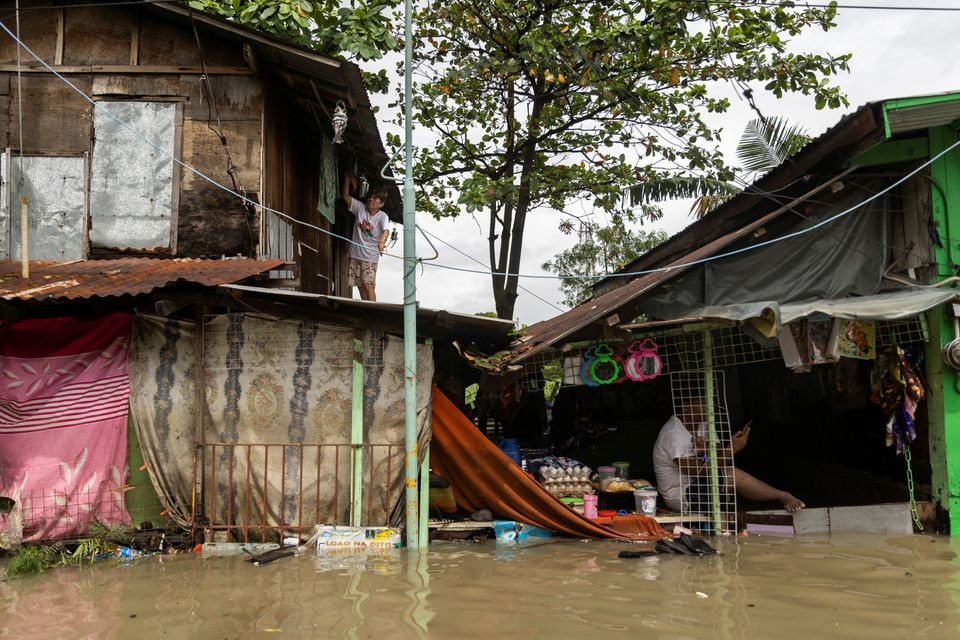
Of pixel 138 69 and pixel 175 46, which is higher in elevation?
pixel 175 46

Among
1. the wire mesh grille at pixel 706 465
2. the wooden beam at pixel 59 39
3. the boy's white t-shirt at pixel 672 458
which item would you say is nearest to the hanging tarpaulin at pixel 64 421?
the wooden beam at pixel 59 39

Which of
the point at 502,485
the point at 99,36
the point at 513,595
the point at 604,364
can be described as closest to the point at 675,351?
the point at 604,364

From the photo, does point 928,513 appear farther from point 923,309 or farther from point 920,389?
point 923,309

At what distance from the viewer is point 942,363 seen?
8352 millimetres

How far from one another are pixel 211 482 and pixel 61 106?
5.46 meters

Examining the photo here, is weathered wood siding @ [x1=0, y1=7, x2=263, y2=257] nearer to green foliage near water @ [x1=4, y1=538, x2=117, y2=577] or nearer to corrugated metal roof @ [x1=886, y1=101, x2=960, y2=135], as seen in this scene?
green foliage near water @ [x1=4, y1=538, x2=117, y2=577]

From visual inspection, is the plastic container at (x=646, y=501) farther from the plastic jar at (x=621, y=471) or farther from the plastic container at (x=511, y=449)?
the plastic container at (x=511, y=449)

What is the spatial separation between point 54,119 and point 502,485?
739 cm

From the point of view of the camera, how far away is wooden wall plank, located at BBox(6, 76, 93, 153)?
31.7 feet

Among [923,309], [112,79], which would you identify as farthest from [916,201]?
[112,79]

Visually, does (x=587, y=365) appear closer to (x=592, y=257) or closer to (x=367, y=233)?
(x=367, y=233)

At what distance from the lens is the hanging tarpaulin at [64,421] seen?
7781mm

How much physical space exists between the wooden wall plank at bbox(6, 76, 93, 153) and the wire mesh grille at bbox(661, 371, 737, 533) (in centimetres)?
821

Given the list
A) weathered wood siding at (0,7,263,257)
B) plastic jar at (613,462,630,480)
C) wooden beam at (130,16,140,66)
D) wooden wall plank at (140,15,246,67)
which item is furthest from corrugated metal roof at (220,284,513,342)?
wooden beam at (130,16,140,66)
